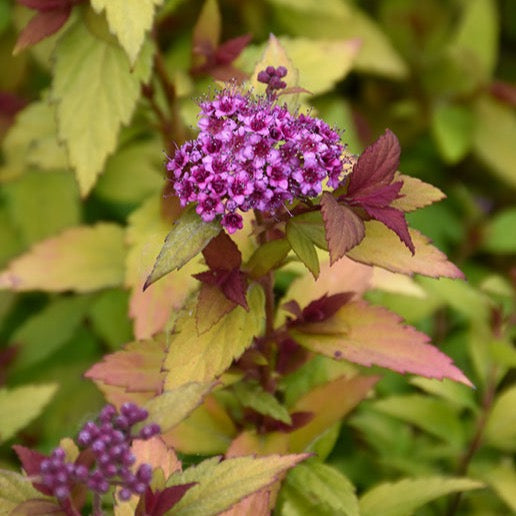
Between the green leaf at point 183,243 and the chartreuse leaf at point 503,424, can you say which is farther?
the chartreuse leaf at point 503,424

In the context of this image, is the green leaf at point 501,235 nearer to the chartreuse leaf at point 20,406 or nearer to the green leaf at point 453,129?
the green leaf at point 453,129

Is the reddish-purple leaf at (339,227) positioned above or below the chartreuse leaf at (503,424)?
above

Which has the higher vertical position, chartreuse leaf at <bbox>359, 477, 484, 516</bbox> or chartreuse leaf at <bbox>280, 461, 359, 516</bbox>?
chartreuse leaf at <bbox>280, 461, 359, 516</bbox>

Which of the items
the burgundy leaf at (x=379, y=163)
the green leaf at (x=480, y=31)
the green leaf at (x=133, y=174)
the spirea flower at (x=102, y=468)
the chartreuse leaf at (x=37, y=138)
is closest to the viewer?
the spirea flower at (x=102, y=468)

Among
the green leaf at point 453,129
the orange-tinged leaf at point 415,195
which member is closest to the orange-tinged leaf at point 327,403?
the orange-tinged leaf at point 415,195

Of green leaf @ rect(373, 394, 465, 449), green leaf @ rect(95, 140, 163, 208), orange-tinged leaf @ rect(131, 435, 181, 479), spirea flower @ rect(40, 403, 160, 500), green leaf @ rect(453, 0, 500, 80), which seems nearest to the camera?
spirea flower @ rect(40, 403, 160, 500)

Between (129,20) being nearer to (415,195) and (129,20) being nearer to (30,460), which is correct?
(415,195)

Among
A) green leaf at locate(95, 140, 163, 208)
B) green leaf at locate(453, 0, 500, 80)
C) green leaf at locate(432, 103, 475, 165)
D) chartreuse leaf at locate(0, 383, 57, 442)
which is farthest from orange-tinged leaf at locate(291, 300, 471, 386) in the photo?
green leaf at locate(453, 0, 500, 80)

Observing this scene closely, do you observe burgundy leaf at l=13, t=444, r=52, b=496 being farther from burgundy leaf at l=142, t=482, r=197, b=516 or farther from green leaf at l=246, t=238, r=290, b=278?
green leaf at l=246, t=238, r=290, b=278

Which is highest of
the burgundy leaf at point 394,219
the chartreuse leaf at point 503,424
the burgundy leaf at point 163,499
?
the burgundy leaf at point 394,219
